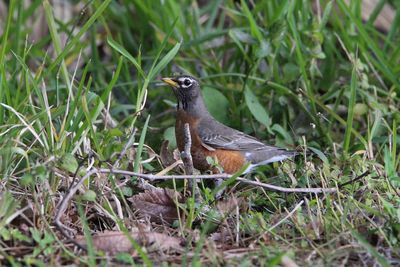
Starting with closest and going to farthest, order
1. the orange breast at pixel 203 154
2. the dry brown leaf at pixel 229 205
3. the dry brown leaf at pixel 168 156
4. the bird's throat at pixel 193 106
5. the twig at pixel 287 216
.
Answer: the twig at pixel 287 216 < the dry brown leaf at pixel 229 205 < the dry brown leaf at pixel 168 156 < the orange breast at pixel 203 154 < the bird's throat at pixel 193 106

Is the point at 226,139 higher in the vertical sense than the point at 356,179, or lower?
lower

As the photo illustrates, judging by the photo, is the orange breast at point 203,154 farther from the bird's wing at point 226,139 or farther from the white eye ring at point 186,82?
the white eye ring at point 186,82

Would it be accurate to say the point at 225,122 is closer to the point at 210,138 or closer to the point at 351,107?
the point at 210,138

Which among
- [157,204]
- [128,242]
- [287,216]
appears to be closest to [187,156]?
→ [157,204]

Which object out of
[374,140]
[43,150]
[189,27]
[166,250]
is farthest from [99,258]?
[189,27]

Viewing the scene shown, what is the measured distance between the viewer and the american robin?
5.14 meters

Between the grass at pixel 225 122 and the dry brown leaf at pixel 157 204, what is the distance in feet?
0.19

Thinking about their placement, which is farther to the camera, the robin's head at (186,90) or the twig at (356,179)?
the robin's head at (186,90)

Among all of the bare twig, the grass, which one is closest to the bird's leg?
the bare twig

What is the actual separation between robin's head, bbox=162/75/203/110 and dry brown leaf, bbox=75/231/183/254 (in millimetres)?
1956

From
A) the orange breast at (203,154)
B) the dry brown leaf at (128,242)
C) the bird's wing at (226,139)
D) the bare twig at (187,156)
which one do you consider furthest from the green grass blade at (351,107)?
the dry brown leaf at (128,242)

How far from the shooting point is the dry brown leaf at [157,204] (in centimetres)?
388

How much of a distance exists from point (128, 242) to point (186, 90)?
2155 millimetres

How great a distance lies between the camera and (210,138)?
524 cm
